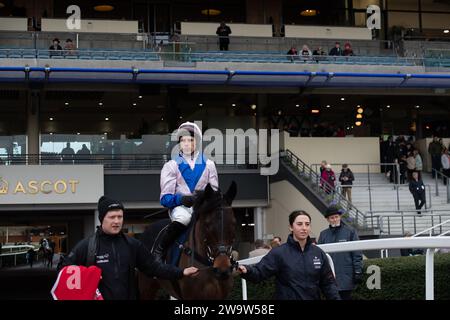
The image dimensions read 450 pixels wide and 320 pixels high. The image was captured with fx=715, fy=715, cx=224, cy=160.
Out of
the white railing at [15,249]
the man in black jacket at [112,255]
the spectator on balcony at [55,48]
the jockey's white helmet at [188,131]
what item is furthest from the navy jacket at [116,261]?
the white railing at [15,249]

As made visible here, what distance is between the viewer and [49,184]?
91.5 ft

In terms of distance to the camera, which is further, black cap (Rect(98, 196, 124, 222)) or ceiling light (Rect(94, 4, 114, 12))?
ceiling light (Rect(94, 4, 114, 12))

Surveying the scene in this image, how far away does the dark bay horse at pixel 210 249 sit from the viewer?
6.30 metres

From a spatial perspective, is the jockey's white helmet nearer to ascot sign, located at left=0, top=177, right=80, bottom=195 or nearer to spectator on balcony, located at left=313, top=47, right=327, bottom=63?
ascot sign, located at left=0, top=177, right=80, bottom=195

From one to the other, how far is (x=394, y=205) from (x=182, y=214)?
20.6 metres

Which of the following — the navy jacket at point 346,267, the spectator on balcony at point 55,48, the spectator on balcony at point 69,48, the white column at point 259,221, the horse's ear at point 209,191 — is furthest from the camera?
the white column at point 259,221

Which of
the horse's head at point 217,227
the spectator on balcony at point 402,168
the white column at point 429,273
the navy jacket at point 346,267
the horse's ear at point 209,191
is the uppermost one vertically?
the spectator on balcony at point 402,168

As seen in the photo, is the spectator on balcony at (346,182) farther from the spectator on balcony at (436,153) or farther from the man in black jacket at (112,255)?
the man in black jacket at (112,255)

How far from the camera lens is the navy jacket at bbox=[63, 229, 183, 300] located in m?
5.46

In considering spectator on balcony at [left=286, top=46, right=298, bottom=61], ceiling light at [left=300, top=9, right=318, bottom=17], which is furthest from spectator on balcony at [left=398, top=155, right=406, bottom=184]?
Result: ceiling light at [left=300, top=9, right=318, bottom=17]

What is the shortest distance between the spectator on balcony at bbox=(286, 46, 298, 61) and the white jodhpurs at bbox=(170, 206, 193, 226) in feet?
75.9

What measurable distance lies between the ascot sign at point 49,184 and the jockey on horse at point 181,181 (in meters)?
20.6
